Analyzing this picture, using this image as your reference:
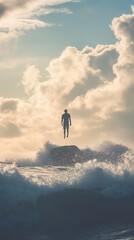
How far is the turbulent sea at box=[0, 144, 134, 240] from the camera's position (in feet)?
71.6

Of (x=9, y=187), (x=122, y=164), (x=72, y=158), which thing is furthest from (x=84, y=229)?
(x=72, y=158)

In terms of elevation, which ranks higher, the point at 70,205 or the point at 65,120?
the point at 65,120

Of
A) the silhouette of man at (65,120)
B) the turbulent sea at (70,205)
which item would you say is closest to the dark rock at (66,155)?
the silhouette of man at (65,120)

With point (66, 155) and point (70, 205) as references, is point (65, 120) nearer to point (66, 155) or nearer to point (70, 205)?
point (66, 155)

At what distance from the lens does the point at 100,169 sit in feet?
95.1

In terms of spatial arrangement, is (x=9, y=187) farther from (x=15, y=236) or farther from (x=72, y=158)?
(x=72, y=158)

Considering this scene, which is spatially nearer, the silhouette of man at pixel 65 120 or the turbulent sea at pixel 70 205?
the turbulent sea at pixel 70 205

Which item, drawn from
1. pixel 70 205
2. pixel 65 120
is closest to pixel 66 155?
pixel 65 120

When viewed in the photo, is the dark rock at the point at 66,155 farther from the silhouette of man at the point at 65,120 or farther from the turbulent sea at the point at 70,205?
the turbulent sea at the point at 70,205

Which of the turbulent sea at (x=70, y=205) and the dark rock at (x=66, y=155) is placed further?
the dark rock at (x=66, y=155)

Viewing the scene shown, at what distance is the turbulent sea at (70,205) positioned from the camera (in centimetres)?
2181

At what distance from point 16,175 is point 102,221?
4.84 metres

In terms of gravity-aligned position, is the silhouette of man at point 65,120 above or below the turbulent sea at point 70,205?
above

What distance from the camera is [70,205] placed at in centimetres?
2517
